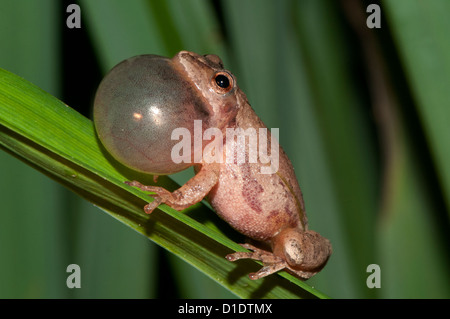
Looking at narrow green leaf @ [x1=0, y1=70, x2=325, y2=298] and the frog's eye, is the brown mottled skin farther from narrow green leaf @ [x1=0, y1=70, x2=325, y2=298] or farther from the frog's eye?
narrow green leaf @ [x1=0, y1=70, x2=325, y2=298]

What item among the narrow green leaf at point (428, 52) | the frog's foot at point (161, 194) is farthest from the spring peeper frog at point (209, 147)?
the narrow green leaf at point (428, 52)

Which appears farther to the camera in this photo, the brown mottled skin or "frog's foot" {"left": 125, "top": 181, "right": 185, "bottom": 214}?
the brown mottled skin

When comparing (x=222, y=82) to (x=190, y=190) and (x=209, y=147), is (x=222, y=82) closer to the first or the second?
(x=209, y=147)

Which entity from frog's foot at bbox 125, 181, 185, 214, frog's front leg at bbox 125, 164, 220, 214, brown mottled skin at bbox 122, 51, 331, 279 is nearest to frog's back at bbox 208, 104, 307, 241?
brown mottled skin at bbox 122, 51, 331, 279

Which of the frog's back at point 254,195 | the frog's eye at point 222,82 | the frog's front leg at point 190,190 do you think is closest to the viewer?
the frog's front leg at point 190,190

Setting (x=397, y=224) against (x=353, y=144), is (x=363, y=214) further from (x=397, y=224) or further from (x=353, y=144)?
(x=353, y=144)

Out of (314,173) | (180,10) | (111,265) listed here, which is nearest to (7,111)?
(180,10)

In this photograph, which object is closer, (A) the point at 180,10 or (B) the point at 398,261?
(A) the point at 180,10

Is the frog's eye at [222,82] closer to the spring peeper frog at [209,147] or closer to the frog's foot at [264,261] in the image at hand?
the spring peeper frog at [209,147]

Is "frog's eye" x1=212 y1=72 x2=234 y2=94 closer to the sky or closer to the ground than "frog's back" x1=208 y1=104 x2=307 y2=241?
closer to the sky
